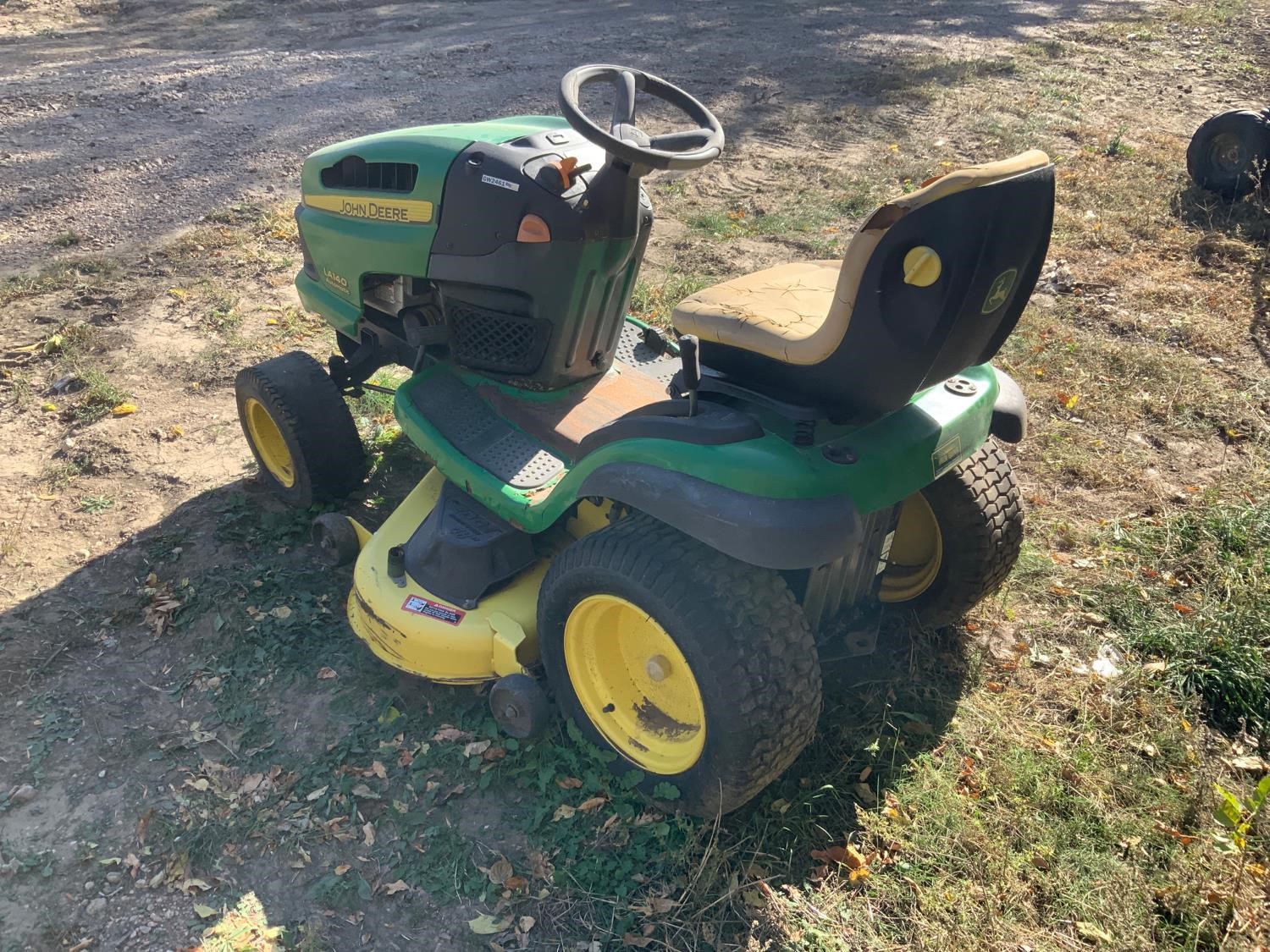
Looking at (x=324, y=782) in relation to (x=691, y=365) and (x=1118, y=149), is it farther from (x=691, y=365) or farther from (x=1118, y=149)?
(x=1118, y=149)

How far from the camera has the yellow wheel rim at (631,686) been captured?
2.64 metres

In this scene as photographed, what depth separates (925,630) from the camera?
325 cm

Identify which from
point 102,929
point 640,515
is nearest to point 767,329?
point 640,515

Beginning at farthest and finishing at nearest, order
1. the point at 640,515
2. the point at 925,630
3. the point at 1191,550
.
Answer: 1. the point at 1191,550
2. the point at 925,630
3. the point at 640,515

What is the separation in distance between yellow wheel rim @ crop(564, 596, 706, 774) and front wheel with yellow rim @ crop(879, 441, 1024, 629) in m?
0.95

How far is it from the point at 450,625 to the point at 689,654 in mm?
954

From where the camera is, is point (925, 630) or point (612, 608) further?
point (925, 630)

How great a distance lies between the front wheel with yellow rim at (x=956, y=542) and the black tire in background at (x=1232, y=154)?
518cm

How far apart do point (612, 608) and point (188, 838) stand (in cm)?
136

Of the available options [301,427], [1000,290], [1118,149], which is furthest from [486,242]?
[1118,149]

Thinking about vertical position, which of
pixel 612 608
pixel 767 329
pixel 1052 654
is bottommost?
pixel 1052 654

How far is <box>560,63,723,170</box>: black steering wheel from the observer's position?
105 inches

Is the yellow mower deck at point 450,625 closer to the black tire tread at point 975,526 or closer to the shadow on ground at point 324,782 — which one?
the shadow on ground at point 324,782

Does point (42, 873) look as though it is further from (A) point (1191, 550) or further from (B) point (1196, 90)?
(B) point (1196, 90)
